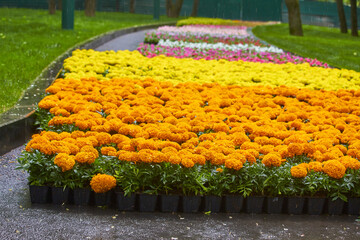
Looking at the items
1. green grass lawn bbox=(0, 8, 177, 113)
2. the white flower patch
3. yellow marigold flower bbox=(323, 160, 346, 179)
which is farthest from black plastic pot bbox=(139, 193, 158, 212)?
the white flower patch

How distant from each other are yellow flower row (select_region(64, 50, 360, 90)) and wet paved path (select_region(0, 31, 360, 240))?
491 cm

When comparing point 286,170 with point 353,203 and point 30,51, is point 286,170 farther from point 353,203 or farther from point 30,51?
point 30,51

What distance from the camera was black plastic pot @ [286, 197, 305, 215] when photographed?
4.91 m

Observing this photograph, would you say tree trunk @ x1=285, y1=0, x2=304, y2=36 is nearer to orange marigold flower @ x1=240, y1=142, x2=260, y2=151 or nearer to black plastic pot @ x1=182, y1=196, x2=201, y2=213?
orange marigold flower @ x1=240, y1=142, x2=260, y2=151

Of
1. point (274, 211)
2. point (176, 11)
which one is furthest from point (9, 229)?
point (176, 11)

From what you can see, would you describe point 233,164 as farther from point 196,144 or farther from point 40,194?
point 40,194

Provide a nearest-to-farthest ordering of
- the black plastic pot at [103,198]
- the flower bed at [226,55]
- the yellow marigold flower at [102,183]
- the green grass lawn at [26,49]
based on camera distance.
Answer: the yellow marigold flower at [102,183], the black plastic pot at [103,198], the green grass lawn at [26,49], the flower bed at [226,55]

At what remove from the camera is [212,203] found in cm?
484

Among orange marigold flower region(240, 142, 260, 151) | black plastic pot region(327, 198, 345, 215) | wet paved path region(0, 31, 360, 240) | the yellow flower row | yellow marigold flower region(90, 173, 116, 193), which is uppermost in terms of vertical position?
the yellow flower row

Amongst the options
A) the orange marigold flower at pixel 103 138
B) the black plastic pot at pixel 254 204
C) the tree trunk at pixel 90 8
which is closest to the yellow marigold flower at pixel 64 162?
the orange marigold flower at pixel 103 138

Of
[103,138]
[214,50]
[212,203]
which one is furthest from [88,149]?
[214,50]

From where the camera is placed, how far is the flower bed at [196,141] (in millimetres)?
4816

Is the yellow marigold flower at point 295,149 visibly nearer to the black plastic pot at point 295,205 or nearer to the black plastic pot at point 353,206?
the black plastic pot at point 295,205

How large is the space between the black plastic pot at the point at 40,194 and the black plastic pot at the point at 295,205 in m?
2.16
